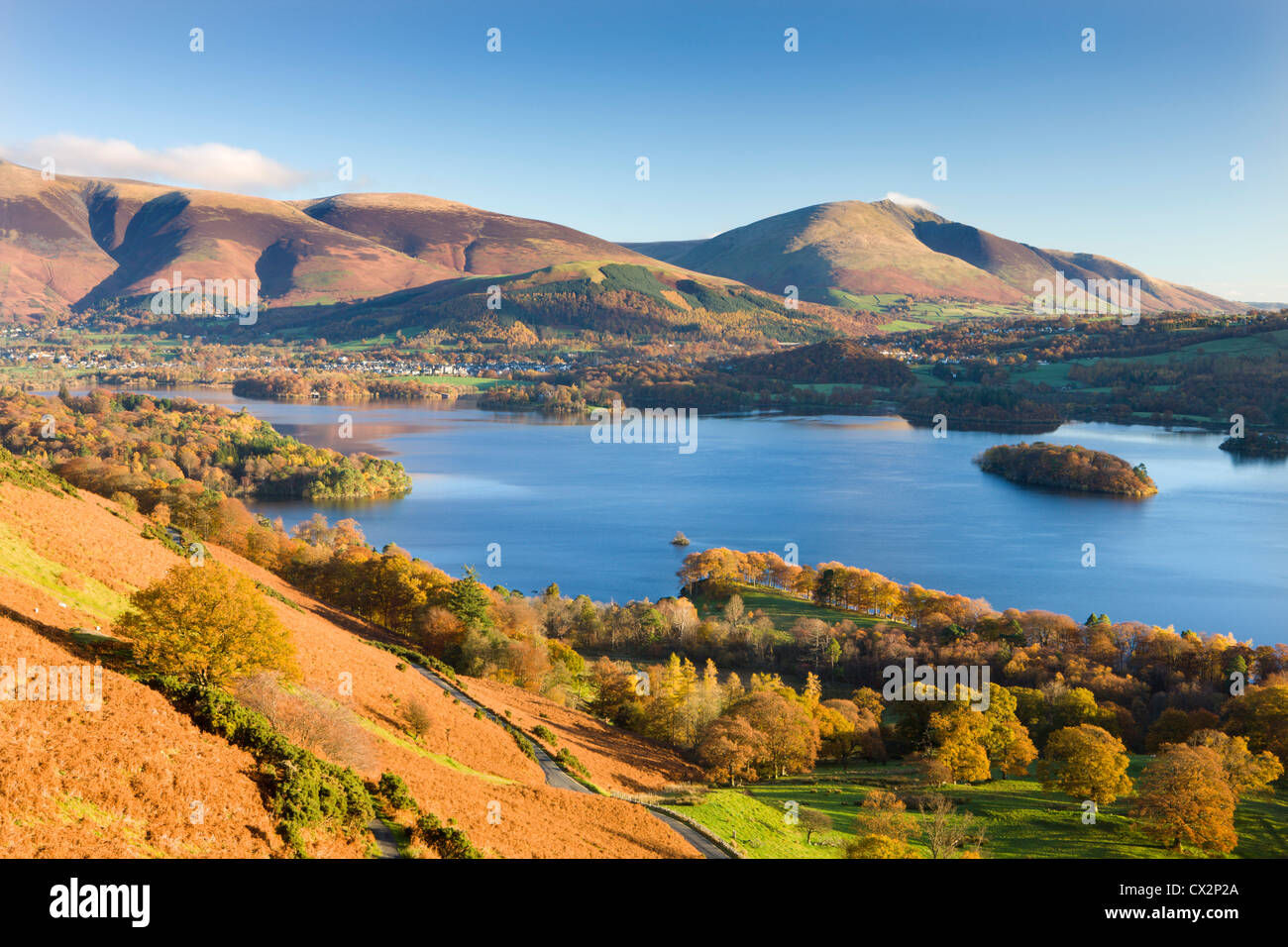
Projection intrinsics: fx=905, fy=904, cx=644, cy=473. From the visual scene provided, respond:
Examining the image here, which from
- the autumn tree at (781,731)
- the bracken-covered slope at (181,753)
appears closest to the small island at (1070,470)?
the autumn tree at (781,731)

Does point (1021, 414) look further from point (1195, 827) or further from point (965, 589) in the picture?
point (1195, 827)

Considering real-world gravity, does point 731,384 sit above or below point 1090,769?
above

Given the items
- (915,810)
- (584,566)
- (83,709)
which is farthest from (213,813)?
(584,566)

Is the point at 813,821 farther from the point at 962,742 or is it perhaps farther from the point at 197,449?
the point at 197,449

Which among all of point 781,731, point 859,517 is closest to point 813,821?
point 781,731

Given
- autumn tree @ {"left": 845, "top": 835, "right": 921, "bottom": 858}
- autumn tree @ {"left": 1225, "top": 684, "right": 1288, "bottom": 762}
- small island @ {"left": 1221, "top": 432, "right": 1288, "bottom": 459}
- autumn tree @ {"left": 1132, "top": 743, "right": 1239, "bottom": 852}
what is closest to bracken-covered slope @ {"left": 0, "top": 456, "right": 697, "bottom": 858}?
autumn tree @ {"left": 845, "top": 835, "right": 921, "bottom": 858}

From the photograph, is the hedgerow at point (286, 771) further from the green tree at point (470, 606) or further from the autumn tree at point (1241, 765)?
the autumn tree at point (1241, 765)
